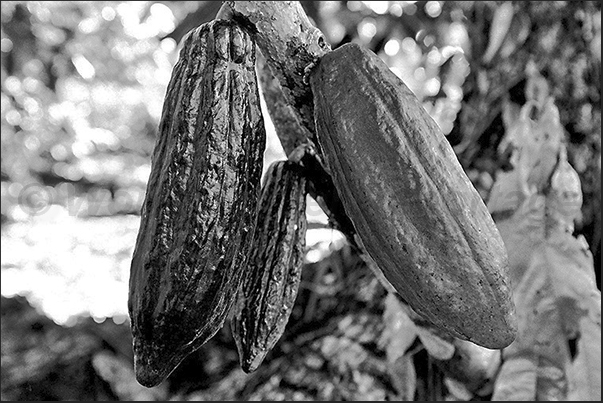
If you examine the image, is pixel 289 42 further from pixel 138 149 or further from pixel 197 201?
pixel 138 149

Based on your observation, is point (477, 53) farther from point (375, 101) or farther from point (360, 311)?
point (375, 101)

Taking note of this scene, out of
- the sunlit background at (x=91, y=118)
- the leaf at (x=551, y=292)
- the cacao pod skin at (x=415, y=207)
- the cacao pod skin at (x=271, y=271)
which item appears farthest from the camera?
the sunlit background at (x=91, y=118)

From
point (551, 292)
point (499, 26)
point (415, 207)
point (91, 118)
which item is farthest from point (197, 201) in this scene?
point (91, 118)

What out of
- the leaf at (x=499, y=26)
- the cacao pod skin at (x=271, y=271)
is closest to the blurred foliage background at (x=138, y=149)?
the leaf at (x=499, y=26)

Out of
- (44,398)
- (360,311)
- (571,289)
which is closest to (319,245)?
(360,311)

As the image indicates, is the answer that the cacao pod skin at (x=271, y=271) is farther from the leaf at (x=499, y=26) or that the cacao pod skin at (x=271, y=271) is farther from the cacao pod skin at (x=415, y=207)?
the leaf at (x=499, y=26)

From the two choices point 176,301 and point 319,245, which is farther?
point 319,245
